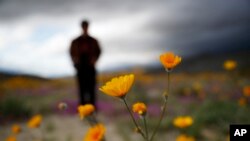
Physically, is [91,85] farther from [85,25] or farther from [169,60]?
[169,60]

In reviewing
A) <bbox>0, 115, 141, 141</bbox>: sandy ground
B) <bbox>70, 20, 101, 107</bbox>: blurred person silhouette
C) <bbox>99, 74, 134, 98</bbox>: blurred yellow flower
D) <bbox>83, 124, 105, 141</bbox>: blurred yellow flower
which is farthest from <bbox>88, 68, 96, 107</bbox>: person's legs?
<bbox>99, 74, 134, 98</bbox>: blurred yellow flower

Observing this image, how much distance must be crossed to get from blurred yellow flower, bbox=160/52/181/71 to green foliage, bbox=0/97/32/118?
18.5 ft

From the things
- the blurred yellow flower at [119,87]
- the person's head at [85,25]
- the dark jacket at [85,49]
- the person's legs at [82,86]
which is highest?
the person's head at [85,25]

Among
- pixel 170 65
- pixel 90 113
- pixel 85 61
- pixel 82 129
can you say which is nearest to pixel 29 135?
pixel 82 129

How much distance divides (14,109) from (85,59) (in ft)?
5.97

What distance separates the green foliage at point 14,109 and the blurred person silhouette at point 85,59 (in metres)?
1.19

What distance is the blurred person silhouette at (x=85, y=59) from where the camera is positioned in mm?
5162

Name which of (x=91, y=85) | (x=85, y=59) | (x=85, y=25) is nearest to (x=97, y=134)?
(x=85, y=25)

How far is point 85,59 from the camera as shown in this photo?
229 inches

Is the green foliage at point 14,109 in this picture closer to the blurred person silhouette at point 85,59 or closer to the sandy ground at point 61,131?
the sandy ground at point 61,131

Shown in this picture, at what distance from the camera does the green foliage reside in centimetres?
691

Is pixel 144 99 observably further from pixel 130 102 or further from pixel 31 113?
pixel 31 113

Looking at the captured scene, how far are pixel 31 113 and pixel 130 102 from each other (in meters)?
1.58

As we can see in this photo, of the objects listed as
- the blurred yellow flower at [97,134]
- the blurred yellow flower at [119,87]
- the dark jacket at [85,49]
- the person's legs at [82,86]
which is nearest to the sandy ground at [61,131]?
the person's legs at [82,86]
